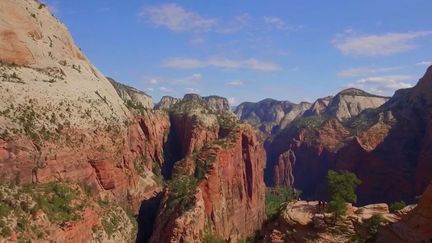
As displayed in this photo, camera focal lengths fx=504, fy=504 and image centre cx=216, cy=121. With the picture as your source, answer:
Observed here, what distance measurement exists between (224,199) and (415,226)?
7801cm

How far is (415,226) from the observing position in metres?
48.1

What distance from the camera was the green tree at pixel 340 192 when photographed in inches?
2381

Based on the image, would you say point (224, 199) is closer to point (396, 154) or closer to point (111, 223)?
point (111, 223)

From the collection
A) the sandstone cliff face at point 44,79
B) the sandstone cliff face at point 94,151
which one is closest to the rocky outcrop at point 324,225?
the sandstone cliff face at point 94,151

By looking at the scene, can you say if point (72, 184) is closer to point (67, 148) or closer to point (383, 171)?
point (67, 148)

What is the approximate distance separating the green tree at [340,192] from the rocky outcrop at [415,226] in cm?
806

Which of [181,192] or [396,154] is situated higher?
[396,154]

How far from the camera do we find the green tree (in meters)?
60.5

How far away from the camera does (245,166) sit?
145 metres

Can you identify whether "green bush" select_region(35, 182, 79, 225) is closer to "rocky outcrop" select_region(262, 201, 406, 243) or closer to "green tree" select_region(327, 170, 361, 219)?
"rocky outcrop" select_region(262, 201, 406, 243)

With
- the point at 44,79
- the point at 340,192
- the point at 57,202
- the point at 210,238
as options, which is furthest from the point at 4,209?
the point at 340,192

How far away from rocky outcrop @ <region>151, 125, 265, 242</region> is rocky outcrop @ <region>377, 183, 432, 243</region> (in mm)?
52357

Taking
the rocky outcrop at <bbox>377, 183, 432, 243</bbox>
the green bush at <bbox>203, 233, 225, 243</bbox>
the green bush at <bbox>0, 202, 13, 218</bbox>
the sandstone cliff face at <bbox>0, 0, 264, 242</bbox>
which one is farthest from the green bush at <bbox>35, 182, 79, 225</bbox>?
the rocky outcrop at <bbox>377, 183, 432, 243</bbox>

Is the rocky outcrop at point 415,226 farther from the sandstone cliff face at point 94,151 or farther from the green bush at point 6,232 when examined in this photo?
the sandstone cliff face at point 94,151
